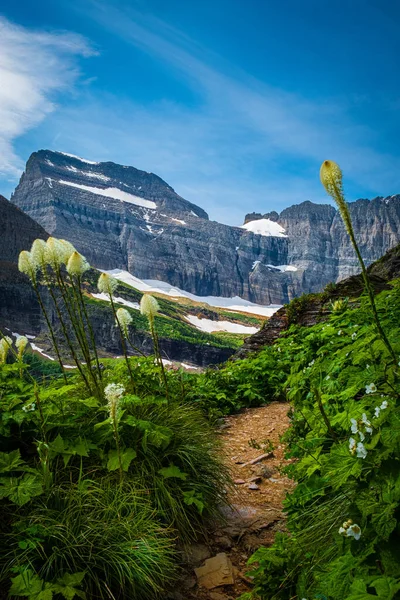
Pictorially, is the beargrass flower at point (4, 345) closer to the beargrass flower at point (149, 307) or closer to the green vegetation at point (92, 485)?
the green vegetation at point (92, 485)

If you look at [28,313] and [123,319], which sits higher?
[123,319]

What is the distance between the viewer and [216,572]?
3.44m

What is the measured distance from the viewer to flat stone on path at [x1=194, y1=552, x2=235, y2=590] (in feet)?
10.9

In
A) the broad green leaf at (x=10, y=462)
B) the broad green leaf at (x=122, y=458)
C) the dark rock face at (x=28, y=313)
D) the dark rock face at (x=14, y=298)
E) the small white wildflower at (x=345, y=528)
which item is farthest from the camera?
the dark rock face at (x=28, y=313)

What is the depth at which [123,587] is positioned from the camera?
286 centimetres

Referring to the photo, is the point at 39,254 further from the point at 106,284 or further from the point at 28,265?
the point at 106,284

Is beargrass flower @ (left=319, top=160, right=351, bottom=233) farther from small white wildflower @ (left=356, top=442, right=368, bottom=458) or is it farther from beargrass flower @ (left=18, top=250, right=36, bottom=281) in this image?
beargrass flower @ (left=18, top=250, right=36, bottom=281)

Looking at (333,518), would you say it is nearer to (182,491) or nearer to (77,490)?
(182,491)

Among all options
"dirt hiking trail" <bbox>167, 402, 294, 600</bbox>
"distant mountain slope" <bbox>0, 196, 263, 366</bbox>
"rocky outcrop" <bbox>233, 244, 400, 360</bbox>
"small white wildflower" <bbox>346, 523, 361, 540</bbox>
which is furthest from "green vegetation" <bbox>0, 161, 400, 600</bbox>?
"distant mountain slope" <bbox>0, 196, 263, 366</bbox>

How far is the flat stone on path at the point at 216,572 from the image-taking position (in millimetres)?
3332

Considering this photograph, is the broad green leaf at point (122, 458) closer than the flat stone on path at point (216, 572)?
No

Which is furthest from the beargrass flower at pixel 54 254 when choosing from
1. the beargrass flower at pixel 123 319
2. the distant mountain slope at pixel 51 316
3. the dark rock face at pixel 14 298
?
the dark rock face at pixel 14 298

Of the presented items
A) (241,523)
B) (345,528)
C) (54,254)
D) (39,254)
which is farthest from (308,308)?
(345,528)

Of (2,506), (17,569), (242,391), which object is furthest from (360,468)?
(242,391)
